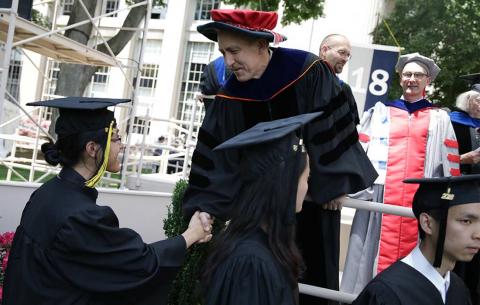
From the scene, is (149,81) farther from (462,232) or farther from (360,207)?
(462,232)

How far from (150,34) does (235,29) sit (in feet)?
92.2

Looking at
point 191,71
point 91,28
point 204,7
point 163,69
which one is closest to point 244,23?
point 91,28

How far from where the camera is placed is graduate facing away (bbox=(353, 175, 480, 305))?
2227 millimetres

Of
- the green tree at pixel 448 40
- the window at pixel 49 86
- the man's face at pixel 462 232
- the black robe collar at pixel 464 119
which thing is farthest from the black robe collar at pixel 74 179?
the green tree at pixel 448 40

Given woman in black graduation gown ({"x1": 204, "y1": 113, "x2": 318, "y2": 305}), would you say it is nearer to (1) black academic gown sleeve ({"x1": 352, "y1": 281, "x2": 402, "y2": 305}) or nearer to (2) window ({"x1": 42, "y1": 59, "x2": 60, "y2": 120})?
(1) black academic gown sleeve ({"x1": 352, "y1": 281, "x2": 402, "y2": 305})

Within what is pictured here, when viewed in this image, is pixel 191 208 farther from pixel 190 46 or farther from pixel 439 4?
pixel 190 46

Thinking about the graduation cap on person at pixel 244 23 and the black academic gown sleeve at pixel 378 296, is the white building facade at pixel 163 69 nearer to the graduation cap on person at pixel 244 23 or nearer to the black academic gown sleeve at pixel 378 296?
the graduation cap on person at pixel 244 23

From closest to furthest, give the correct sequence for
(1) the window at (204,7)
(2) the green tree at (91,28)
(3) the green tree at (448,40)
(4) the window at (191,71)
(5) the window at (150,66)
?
(2) the green tree at (91,28) → (3) the green tree at (448,40) → (4) the window at (191,71) → (1) the window at (204,7) → (5) the window at (150,66)

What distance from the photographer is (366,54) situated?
710 centimetres

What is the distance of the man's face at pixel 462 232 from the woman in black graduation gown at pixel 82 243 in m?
1.13

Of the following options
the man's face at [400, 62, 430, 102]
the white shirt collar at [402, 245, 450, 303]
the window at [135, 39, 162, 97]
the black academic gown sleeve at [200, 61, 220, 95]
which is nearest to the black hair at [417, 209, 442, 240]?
the white shirt collar at [402, 245, 450, 303]

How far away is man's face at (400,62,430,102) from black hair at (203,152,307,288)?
201cm

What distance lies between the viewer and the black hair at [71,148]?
2771 mm

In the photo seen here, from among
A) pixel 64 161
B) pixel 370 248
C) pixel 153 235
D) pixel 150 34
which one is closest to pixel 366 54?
pixel 153 235
